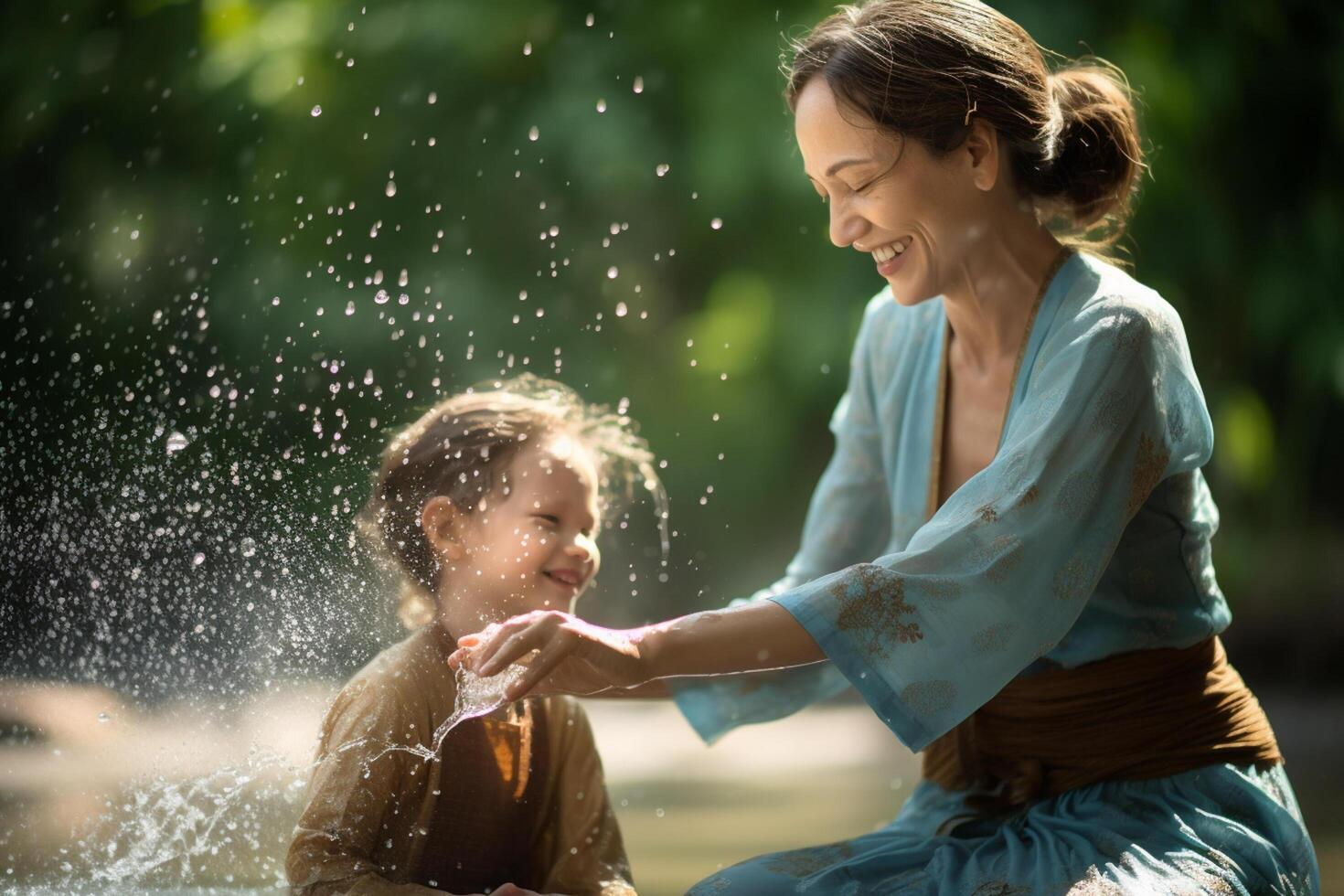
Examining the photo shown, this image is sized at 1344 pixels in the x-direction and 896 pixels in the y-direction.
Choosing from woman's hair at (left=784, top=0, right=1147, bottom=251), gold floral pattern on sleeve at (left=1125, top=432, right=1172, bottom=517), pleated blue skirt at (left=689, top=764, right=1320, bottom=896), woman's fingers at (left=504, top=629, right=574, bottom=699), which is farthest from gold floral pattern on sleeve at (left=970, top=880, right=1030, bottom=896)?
woman's hair at (left=784, top=0, right=1147, bottom=251)

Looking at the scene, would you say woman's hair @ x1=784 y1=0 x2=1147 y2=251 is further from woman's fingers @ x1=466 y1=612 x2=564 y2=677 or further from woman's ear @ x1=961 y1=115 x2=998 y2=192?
woman's fingers @ x1=466 y1=612 x2=564 y2=677

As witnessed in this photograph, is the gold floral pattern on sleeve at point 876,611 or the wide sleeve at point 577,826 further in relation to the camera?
the wide sleeve at point 577,826

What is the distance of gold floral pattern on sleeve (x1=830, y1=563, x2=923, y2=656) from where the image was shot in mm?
1101

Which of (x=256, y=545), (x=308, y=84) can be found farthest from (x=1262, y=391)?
(x=256, y=545)

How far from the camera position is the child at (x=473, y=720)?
131 centimetres

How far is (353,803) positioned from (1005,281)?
78 centimetres

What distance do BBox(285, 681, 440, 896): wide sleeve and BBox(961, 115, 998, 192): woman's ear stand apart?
0.72m

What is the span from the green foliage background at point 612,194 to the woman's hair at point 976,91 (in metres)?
1.73

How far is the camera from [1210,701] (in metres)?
1.31

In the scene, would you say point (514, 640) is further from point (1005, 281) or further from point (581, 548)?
point (1005, 281)

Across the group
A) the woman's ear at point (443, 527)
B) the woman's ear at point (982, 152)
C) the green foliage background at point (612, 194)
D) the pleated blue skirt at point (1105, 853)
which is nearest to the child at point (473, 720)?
the woman's ear at point (443, 527)

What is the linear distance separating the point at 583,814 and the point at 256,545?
448 mm

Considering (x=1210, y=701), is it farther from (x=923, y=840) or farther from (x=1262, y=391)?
(x=1262, y=391)

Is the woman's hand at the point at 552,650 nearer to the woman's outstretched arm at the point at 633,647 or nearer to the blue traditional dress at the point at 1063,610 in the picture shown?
the woman's outstretched arm at the point at 633,647
